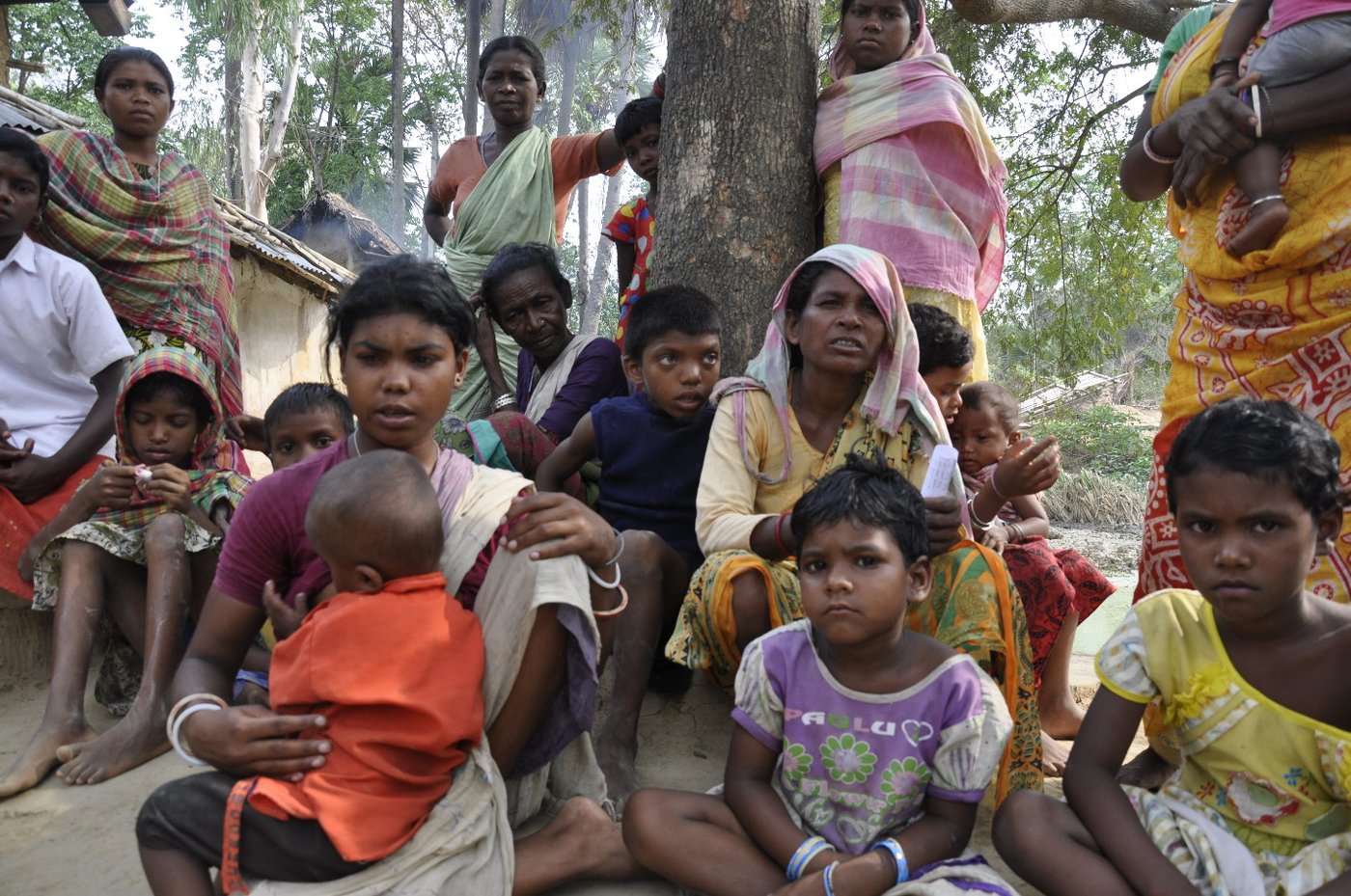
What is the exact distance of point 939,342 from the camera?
3.10 meters

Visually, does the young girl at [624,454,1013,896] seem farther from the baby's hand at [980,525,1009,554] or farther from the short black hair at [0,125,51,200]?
the short black hair at [0,125,51,200]

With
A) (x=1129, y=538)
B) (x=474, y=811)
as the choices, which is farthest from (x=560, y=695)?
(x=1129, y=538)

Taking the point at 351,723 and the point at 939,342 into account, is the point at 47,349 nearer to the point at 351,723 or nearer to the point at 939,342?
the point at 351,723

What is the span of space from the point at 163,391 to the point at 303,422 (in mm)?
545

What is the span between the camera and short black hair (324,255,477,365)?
2.17 meters

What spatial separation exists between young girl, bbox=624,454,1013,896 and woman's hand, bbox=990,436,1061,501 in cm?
57

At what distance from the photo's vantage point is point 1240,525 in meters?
1.77

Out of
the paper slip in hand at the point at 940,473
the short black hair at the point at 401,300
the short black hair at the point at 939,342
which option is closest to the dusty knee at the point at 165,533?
the short black hair at the point at 401,300

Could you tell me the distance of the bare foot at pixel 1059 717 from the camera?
3.02 meters

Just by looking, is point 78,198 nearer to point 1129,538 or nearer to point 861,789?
point 861,789

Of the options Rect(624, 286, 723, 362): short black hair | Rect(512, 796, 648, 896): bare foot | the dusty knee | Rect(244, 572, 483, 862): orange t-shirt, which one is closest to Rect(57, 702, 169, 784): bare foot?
the dusty knee

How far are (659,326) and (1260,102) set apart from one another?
5.49ft

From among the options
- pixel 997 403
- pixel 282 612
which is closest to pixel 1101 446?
pixel 997 403

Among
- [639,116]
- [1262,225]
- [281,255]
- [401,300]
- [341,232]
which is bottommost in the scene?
[401,300]
